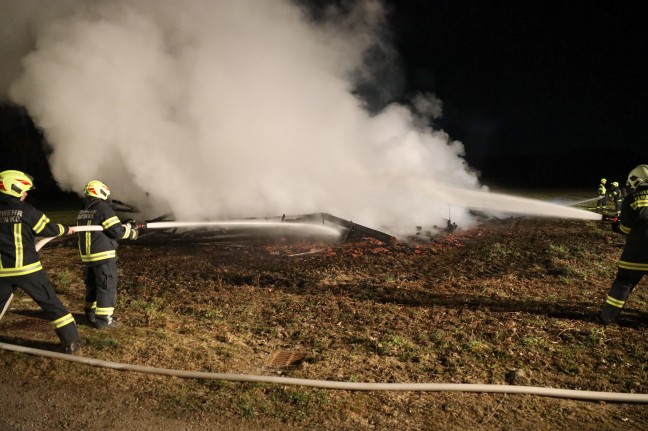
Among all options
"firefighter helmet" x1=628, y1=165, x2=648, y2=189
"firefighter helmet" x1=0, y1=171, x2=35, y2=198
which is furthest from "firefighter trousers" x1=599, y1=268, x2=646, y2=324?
"firefighter helmet" x1=0, y1=171, x2=35, y2=198

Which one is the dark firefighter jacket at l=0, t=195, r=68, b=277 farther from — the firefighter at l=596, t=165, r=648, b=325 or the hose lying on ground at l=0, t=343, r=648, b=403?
the firefighter at l=596, t=165, r=648, b=325

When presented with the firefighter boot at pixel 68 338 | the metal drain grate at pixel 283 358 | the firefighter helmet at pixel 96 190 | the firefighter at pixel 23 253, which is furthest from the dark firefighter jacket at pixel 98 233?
the metal drain grate at pixel 283 358

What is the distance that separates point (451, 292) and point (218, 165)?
307 inches

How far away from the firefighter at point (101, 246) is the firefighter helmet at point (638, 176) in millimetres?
6845

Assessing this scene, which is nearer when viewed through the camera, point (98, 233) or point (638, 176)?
point (98, 233)

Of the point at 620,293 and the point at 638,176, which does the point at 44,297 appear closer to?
the point at 620,293

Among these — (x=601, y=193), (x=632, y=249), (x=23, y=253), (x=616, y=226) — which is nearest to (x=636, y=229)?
(x=632, y=249)

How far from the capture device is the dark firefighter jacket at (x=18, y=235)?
12.8 feet

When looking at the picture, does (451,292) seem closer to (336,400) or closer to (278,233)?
(336,400)

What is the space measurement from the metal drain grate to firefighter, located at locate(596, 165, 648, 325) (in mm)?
4055

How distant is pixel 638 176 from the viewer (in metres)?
5.12

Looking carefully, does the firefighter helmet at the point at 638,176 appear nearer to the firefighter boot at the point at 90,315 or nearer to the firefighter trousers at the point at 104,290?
the firefighter trousers at the point at 104,290

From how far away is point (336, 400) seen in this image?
3408mm

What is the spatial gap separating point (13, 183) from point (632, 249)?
7.32 metres
